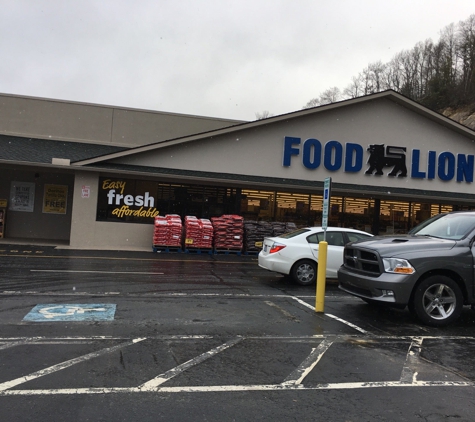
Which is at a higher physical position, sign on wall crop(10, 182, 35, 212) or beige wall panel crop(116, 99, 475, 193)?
beige wall panel crop(116, 99, 475, 193)

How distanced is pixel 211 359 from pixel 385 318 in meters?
3.75

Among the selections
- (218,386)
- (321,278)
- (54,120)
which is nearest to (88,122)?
(54,120)

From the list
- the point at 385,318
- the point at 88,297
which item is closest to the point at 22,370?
the point at 88,297

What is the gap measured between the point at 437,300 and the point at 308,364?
310 centimetres

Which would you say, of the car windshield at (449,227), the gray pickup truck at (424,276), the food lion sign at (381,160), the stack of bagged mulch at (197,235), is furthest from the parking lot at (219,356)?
the food lion sign at (381,160)

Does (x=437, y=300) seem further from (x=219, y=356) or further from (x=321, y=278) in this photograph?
(x=219, y=356)

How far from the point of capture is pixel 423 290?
700 cm

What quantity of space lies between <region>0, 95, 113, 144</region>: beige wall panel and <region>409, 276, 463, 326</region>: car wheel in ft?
64.5

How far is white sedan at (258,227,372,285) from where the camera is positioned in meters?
10.6

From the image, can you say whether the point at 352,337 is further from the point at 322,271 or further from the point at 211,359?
the point at 211,359

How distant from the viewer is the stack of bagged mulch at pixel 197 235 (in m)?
17.4

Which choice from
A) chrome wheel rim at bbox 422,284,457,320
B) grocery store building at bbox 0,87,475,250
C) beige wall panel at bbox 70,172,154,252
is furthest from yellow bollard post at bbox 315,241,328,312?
beige wall panel at bbox 70,172,154,252

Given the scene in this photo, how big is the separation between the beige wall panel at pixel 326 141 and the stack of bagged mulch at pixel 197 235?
288 centimetres

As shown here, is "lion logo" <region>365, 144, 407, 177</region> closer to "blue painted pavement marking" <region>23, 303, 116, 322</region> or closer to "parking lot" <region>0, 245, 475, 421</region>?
"parking lot" <region>0, 245, 475, 421</region>
